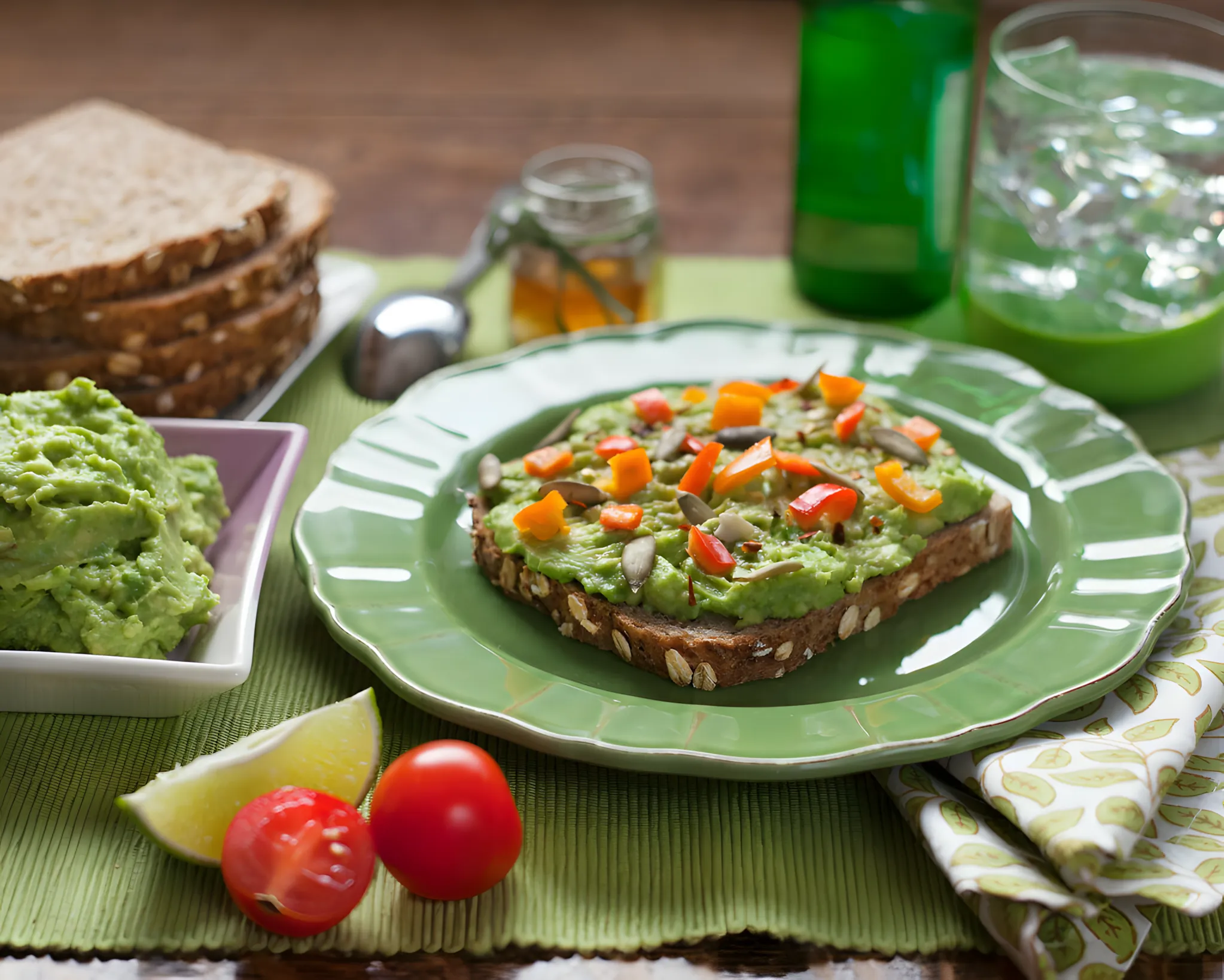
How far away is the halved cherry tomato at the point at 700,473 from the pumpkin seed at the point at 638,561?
0.16 metres

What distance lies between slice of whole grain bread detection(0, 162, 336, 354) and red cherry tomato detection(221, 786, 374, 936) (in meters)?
1.59

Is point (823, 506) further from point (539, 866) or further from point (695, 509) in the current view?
point (539, 866)

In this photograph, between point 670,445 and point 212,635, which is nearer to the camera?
point 212,635

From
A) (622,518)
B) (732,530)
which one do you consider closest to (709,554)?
(732,530)

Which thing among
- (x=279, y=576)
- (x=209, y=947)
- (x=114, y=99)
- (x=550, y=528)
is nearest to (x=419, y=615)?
(x=550, y=528)

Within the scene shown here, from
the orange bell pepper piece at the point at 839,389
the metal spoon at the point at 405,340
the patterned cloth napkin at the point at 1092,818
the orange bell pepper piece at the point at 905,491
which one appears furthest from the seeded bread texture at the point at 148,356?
the patterned cloth napkin at the point at 1092,818

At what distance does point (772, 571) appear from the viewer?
2293 mm

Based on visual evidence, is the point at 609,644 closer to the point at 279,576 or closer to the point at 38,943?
the point at 279,576

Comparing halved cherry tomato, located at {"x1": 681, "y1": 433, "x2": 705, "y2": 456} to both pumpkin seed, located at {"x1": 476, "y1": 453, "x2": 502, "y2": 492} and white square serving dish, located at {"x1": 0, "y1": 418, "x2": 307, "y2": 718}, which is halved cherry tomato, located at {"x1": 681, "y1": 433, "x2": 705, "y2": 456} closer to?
pumpkin seed, located at {"x1": 476, "y1": 453, "x2": 502, "y2": 492}

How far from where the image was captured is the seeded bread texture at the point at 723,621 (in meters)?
2.33

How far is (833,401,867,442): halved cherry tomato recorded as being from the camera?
2.72 metres

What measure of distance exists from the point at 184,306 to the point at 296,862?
1733 millimetres

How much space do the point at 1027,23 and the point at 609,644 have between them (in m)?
2.25

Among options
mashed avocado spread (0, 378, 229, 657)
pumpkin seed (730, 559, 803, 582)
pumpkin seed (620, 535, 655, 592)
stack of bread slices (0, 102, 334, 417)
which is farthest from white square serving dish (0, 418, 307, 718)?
pumpkin seed (730, 559, 803, 582)
